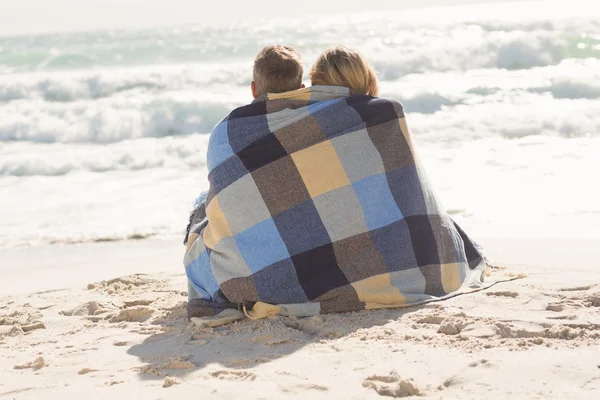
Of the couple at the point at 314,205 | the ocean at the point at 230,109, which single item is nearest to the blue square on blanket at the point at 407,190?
the couple at the point at 314,205

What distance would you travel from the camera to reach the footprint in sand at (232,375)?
250 centimetres

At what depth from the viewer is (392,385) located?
2.35 m

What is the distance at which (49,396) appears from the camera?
8.10ft

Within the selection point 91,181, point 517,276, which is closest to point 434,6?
point 91,181

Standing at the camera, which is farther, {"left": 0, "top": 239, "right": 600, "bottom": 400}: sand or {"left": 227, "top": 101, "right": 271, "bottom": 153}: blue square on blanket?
{"left": 227, "top": 101, "right": 271, "bottom": 153}: blue square on blanket

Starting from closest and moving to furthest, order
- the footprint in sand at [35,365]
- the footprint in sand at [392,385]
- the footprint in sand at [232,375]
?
the footprint in sand at [392,385], the footprint in sand at [232,375], the footprint in sand at [35,365]

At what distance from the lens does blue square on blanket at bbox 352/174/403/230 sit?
331cm

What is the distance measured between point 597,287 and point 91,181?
5.51m

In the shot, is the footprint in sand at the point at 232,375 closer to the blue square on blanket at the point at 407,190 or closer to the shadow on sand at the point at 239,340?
the shadow on sand at the point at 239,340

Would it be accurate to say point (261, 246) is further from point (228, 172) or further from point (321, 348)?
point (321, 348)

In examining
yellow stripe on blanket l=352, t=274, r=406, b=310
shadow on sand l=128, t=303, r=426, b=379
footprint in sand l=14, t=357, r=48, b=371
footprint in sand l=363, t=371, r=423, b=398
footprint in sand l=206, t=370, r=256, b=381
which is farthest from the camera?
yellow stripe on blanket l=352, t=274, r=406, b=310

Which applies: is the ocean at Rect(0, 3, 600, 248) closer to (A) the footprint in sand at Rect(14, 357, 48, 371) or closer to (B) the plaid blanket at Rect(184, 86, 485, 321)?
(B) the plaid blanket at Rect(184, 86, 485, 321)

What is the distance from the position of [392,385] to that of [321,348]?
482 millimetres

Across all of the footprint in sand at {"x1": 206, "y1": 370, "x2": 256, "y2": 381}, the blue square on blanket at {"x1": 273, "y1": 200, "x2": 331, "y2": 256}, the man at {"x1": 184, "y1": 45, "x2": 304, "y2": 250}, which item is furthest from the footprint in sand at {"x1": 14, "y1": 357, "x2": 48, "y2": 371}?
the man at {"x1": 184, "y1": 45, "x2": 304, "y2": 250}
